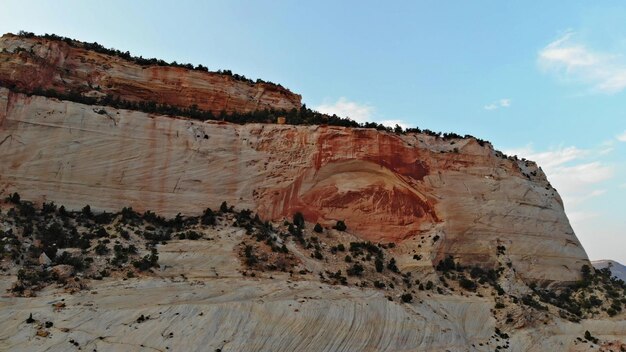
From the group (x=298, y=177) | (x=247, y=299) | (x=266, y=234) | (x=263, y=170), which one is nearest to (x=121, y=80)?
(x=263, y=170)

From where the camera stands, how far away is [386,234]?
3256cm

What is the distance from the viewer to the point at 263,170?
32344mm

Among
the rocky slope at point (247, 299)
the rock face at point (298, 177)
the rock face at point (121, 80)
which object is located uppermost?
the rock face at point (121, 80)

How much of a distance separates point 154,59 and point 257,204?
15320 mm

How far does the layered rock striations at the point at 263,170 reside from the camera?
2895 cm

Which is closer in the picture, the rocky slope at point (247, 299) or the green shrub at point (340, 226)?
the rocky slope at point (247, 299)

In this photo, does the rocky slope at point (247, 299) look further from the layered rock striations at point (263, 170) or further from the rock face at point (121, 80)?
the rock face at point (121, 80)

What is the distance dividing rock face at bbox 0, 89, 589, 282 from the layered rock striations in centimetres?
7

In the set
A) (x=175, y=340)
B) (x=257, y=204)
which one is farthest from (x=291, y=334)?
(x=257, y=204)

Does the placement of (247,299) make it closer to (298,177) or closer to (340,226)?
(340,226)

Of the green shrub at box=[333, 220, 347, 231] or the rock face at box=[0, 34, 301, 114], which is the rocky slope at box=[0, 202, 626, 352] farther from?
the rock face at box=[0, 34, 301, 114]

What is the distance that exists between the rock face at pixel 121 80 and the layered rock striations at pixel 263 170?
0.28ft

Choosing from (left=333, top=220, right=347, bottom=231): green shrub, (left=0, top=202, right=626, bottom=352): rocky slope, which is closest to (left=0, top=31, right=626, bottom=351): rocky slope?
(left=0, top=202, right=626, bottom=352): rocky slope

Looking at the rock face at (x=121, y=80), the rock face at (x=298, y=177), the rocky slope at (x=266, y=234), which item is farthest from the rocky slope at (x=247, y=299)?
the rock face at (x=121, y=80)
